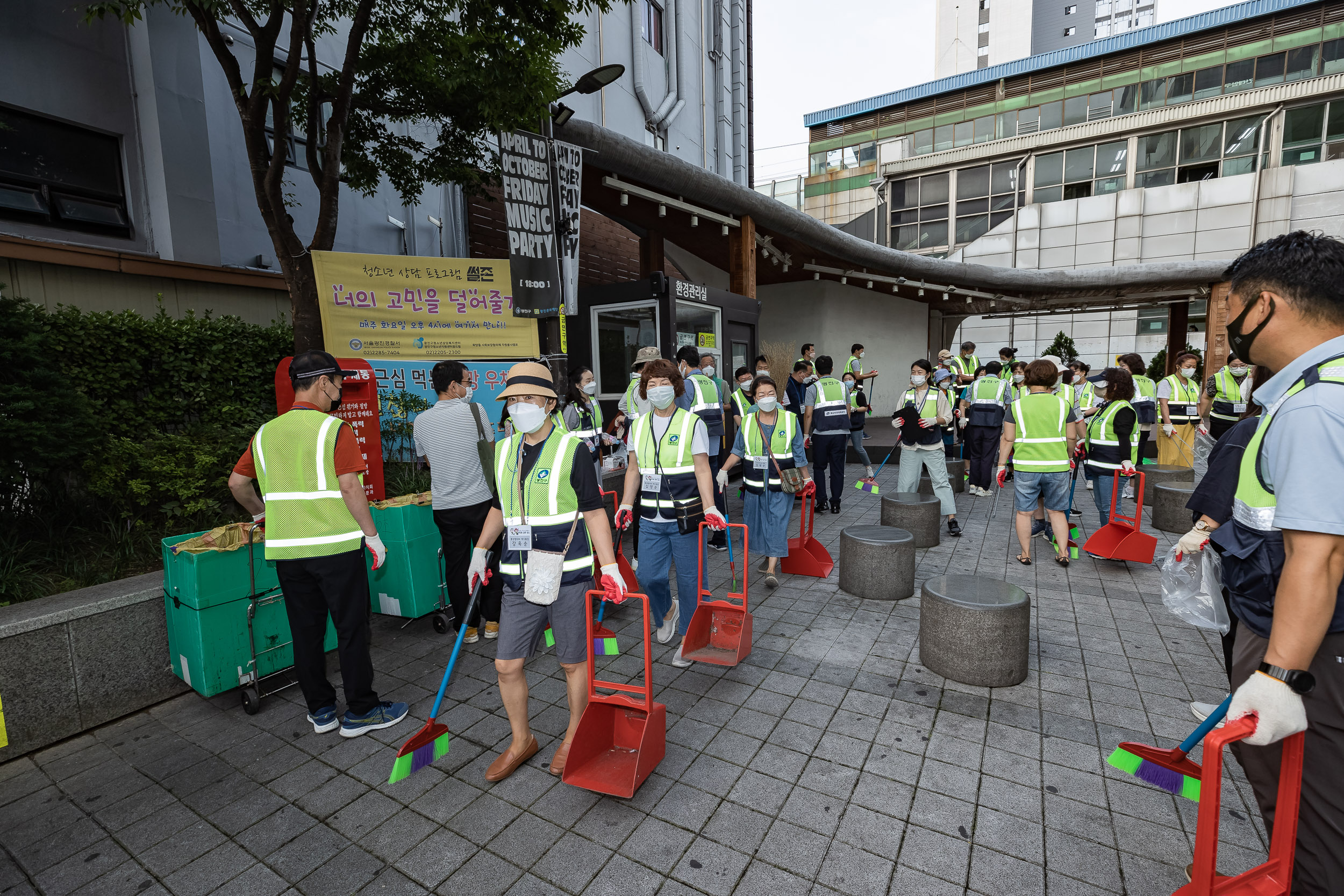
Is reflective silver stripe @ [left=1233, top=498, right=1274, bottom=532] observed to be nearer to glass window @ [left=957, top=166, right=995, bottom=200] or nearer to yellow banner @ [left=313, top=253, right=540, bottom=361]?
yellow banner @ [left=313, top=253, right=540, bottom=361]

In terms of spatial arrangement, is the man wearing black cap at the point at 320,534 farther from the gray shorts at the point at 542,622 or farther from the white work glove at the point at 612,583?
the white work glove at the point at 612,583

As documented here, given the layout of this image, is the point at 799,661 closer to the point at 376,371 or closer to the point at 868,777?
the point at 868,777

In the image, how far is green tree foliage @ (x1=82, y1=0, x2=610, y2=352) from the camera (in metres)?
5.19

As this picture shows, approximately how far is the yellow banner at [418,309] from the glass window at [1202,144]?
32498 millimetres

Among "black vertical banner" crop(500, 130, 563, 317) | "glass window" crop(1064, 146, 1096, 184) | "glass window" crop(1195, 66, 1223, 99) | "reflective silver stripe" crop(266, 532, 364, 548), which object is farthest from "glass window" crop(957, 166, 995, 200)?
"reflective silver stripe" crop(266, 532, 364, 548)

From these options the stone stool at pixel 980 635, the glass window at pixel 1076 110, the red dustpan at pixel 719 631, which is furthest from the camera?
the glass window at pixel 1076 110

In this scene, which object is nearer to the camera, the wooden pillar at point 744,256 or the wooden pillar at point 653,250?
the wooden pillar at point 744,256

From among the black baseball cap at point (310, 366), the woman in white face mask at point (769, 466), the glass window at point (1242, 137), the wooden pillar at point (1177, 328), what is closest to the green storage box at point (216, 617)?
the black baseball cap at point (310, 366)

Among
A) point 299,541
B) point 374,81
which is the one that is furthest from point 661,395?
point 374,81

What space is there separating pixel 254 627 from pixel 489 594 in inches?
57.9

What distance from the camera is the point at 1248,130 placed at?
2597 cm

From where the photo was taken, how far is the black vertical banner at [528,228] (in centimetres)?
603

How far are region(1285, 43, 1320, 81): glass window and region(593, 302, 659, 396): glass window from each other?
3419 centimetres

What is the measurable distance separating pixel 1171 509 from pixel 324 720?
28.6 ft
